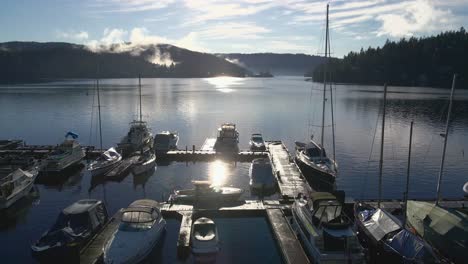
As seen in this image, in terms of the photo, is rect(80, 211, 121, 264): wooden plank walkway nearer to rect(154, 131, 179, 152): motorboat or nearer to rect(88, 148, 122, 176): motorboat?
rect(88, 148, 122, 176): motorboat

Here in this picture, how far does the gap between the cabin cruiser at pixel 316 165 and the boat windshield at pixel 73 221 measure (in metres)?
27.5

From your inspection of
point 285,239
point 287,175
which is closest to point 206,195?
point 285,239

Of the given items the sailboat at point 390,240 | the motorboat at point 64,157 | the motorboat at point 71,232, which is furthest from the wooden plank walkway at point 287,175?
the motorboat at point 64,157

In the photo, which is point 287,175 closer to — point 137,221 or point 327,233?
point 327,233

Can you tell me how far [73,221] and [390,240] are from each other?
77.4ft

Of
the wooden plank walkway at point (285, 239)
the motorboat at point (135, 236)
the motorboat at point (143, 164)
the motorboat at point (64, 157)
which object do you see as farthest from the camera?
the motorboat at point (64, 157)

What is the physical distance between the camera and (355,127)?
90.3m

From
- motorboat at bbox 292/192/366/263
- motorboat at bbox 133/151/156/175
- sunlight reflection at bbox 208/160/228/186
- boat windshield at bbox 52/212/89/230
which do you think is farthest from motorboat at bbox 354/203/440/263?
motorboat at bbox 133/151/156/175

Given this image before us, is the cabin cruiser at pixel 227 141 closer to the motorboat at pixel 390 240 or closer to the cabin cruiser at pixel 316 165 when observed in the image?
the cabin cruiser at pixel 316 165

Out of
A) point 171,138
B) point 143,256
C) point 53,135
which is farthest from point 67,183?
point 53,135

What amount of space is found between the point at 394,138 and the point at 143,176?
171 feet

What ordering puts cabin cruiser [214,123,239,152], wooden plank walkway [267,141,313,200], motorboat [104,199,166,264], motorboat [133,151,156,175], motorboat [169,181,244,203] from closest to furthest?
motorboat [104,199,166,264]
motorboat [169,181,244,203]
wooden plank walkway [267,141,313,200]
motorboat [133,151,156,175]
cabin cruiser [214,123,239,152]

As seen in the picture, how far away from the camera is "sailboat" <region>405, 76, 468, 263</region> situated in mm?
24922

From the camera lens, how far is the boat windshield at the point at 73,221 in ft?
93.6
